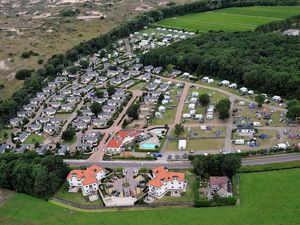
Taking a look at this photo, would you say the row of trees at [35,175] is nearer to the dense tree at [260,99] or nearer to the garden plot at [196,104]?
the garden plot at [196,104]

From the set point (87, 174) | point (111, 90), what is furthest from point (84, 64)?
point (87, 174)

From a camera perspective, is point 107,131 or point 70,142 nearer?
point 70,142

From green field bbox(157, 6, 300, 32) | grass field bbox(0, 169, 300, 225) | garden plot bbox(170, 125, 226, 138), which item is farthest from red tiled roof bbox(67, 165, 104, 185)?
green field bbox(157, 6, 300, 32)

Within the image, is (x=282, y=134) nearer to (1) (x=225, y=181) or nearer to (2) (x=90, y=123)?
(1) (x=225, y=181)

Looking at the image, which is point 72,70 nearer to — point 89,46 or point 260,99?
point 89,46

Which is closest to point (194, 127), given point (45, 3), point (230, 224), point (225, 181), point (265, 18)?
point (225, 181)

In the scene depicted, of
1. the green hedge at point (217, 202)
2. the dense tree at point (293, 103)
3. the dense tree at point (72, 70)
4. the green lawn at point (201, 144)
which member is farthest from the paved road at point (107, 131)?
the dense tree at point (293, 103)
